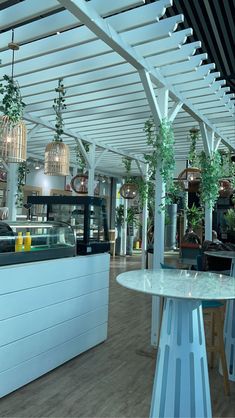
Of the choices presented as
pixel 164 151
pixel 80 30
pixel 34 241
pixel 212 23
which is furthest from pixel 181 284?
pixel 212 23

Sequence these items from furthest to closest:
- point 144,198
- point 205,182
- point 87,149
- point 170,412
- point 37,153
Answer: point 37,153
point 87,149
point 144,198
point 205,182
point 170,412

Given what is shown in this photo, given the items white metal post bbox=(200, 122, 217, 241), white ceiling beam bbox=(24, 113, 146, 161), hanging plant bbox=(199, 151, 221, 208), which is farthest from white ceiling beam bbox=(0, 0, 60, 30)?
hanging plant bbox=(199, 151, 221, 208)

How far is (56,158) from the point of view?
426 centimetres

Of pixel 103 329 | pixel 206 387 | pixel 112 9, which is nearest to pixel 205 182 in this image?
pixel 103 329

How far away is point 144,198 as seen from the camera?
6.66 m

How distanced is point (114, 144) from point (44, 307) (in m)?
5.54

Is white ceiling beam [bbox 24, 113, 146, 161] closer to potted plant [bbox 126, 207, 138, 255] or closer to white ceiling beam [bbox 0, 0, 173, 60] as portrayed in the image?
white ceiling beam [bbox 0, 0, 173, 60]

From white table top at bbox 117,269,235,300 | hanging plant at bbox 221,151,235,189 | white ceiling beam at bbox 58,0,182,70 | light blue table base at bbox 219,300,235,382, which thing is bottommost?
light blue table base at bbox 219,300,235,382

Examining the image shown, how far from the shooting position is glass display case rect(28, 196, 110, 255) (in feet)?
11.8

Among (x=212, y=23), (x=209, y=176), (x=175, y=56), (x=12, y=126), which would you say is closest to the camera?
(x=12, y=126)

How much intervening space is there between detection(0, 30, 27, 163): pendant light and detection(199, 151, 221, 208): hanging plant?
3017 mm

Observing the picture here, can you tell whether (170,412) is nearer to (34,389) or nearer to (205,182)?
(34,389)

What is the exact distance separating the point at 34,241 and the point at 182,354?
1.68 m

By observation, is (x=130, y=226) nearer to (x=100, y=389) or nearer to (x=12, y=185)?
(x=12, y=185)
